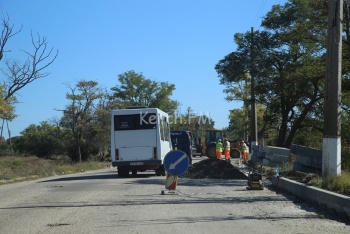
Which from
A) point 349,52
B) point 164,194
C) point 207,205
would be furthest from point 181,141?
point 207,205

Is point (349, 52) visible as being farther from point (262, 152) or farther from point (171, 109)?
point (171, 109)

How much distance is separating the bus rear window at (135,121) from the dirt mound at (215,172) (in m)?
3.18

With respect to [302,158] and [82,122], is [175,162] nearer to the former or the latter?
[302,158]

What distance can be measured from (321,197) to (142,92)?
225ft

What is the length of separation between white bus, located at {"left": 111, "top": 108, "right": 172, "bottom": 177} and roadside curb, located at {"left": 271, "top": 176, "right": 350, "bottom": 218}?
8.73m

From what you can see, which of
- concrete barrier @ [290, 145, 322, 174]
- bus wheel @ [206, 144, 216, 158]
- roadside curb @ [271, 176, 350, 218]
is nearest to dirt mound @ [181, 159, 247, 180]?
concrete barrier @ [290, 145, 322, 174]

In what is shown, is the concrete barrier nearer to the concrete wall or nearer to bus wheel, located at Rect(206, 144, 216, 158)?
the concrete wall

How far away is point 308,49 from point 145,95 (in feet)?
160

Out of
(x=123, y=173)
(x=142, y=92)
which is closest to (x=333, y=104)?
(x=123, y=173)

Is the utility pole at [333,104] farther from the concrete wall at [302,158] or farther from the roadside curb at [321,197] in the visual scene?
the concrete wall at [302,158]

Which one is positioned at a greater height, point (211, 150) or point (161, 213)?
point (161, 213)

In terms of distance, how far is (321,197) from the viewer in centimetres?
1096

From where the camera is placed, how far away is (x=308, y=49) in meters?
32.4

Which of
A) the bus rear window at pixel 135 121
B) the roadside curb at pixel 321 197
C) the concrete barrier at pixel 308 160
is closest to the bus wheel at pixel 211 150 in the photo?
the bus rear window at pixel 135 121
